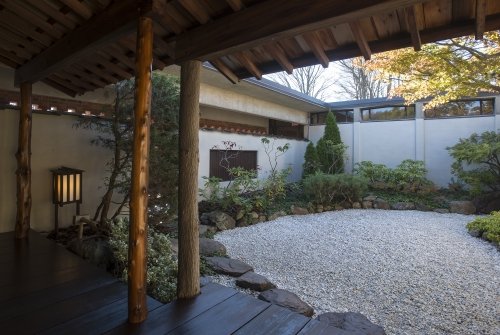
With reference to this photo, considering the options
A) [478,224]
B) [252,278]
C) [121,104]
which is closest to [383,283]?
[252,278]

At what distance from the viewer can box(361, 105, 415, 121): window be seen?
479 inches

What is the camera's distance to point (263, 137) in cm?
992

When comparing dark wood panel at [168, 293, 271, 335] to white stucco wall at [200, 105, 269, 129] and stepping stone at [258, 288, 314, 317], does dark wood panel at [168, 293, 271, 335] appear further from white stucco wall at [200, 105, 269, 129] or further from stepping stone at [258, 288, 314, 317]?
white stucco wall at [200, 105, 269, 129]

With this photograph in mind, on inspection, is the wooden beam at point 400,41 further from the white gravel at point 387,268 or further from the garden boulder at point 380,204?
the garden boulder at point 380,204

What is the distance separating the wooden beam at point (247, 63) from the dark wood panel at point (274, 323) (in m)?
2.20

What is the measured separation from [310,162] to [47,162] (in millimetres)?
8942

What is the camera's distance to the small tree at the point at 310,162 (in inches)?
457

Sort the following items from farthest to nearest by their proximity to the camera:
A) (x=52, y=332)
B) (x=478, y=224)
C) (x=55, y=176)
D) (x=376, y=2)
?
(x=478, y=224), (x=55, y=176), (x=52, y=332), (x=376, y=2)

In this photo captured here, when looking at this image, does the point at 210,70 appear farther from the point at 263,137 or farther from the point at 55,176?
the point at 55,176

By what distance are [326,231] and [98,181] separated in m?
4.92

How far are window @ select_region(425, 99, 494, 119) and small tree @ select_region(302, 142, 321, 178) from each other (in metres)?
4.69

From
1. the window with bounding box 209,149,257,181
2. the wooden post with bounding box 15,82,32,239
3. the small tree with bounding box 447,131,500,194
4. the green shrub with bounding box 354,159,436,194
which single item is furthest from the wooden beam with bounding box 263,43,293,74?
the small tree with bounding box 447,131,500,194

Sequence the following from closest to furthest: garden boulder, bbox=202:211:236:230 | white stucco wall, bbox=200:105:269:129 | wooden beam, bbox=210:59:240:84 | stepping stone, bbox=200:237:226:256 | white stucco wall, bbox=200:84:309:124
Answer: wooden beam, bbox=210:59:240:84 < stepping stone, bbox=200:237:226:256 < garden boulder, bbox=202:211:236:230 < white stucco wall, bbox=200:84:309:124 < white stucco wall, bbox=200:105:269:129

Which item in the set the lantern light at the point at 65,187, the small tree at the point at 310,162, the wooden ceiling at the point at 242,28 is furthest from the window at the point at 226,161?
the wooden ceiling at the point at 242,28
